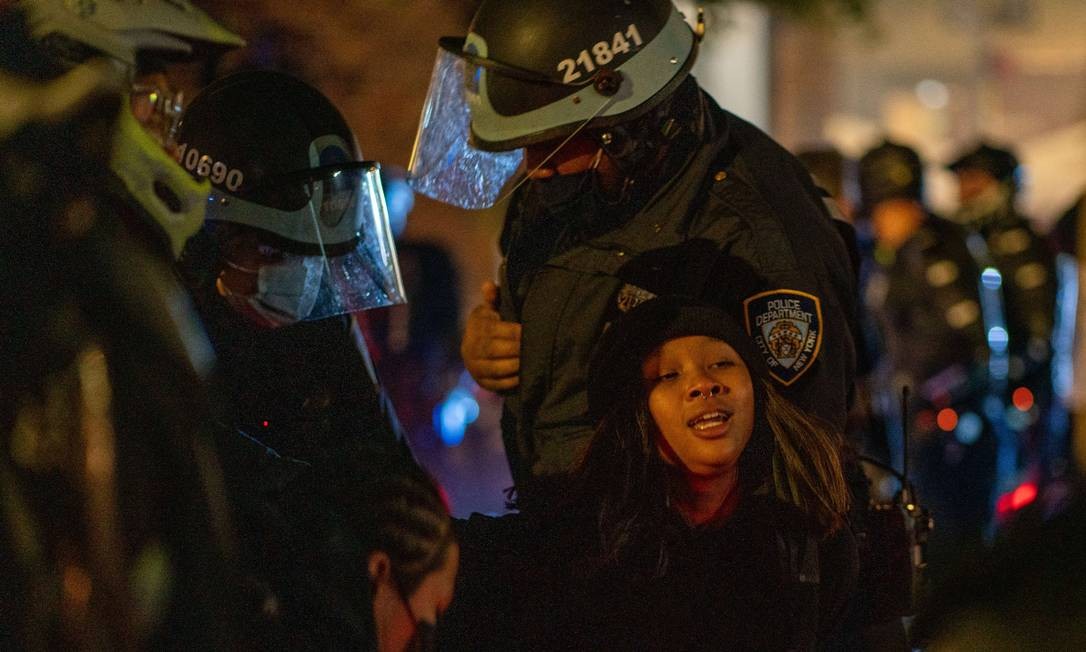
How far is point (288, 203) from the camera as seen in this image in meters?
4.04

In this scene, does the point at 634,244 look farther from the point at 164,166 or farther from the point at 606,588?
the point at 164,166

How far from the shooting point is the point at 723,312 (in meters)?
3.56

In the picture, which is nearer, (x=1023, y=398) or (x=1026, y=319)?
(x=1023, y=398)

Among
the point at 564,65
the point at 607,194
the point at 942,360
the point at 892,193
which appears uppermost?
the point at 564,65

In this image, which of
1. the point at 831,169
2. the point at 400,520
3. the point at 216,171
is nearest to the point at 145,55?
the point at 216,171

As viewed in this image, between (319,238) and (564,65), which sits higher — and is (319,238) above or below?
below

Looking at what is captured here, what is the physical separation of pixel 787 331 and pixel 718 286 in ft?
0.71

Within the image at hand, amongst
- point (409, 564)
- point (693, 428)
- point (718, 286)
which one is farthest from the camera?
point (718, 286)

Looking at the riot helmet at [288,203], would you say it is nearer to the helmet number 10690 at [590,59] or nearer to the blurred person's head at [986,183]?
the helmet number 10690 at [590,59]

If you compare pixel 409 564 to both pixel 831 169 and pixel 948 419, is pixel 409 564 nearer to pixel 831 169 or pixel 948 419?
pixel 948 419

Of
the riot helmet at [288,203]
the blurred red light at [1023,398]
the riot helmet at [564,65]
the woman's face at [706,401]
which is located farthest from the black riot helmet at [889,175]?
the woman's face at [706,401]

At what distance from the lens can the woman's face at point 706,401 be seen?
3471 millimetres

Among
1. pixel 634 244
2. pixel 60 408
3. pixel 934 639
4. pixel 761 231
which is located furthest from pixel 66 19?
pixel 934 639

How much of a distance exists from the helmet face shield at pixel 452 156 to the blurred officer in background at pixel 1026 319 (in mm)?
4684
